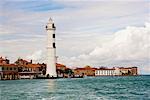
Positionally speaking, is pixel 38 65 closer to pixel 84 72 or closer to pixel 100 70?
pixel 84 72

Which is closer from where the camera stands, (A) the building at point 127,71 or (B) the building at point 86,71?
(B) the building at point 86,71

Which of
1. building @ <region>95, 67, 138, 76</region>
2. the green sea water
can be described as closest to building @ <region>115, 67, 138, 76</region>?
building @ <region>95, 67, 138, 76</region>

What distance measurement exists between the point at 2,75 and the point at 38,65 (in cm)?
1348

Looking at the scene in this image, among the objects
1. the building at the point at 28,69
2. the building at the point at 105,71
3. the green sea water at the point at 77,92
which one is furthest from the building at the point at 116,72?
the green sea water at the point at 77,92

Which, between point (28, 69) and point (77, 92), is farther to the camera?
point (28, 69)

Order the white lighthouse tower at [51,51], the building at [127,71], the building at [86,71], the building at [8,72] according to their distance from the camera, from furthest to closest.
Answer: the building at [127,71], the building at [86,71], the building at [8,72], the white lighthouse tower at [51,51]

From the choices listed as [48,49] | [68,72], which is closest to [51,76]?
[48,49]

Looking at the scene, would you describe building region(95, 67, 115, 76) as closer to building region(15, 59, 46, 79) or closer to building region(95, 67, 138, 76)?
building region(95, 67, 138, 76)

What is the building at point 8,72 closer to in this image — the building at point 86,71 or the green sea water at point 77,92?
the green sea water at point 77,92

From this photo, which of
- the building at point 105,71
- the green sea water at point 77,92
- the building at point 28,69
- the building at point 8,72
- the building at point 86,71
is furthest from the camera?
the building at point 105,71

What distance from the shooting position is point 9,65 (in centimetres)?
7425

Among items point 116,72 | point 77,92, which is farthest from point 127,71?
point 77,92

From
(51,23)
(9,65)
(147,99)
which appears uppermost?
(51,23)

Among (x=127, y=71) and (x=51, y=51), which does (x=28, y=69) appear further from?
(x=127, y=71)
